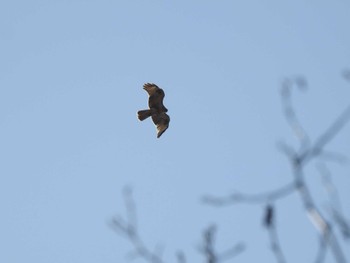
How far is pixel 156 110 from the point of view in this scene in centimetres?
1058

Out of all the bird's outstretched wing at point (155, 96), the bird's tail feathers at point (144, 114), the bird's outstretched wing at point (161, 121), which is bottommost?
the bird's outstretched wing at point (161, 121)

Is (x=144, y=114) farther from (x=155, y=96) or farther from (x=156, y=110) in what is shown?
(x=155, y=96)

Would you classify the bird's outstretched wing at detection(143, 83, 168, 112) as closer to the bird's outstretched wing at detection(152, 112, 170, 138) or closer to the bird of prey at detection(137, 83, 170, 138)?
the bird of prey at detection(137, 83, 170, 138)

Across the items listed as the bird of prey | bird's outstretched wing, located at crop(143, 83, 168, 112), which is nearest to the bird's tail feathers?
the bird of prey

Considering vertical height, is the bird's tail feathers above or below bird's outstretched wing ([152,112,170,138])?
above

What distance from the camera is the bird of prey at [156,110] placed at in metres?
10.4

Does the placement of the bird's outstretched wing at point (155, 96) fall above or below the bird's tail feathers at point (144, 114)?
above

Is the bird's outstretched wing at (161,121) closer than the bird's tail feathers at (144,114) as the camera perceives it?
Yes

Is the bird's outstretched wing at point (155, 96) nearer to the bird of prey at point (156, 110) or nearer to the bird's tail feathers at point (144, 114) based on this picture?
the bird of prey at point (156, 110)

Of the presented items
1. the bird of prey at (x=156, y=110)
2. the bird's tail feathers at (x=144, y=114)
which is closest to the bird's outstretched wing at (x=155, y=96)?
the bird of prey at (x=156, y=110)

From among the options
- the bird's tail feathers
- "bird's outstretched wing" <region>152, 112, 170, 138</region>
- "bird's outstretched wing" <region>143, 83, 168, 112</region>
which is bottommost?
"bird's outstretched wing" <region>152, 112, 170, 138</region>

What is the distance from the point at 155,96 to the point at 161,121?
1.48 feet

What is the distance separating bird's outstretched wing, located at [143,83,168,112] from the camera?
10406mm

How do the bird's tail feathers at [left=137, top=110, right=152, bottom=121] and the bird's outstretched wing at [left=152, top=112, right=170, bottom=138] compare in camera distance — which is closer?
the bird's outstretched wing at [left=152, top=112, right=170, bottom=138]
